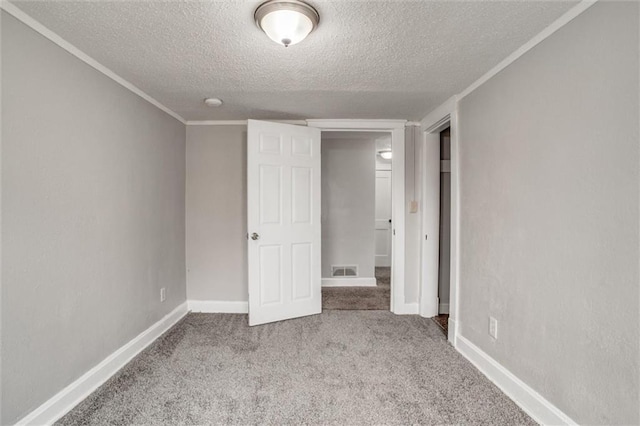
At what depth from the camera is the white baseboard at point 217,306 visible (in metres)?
3.27

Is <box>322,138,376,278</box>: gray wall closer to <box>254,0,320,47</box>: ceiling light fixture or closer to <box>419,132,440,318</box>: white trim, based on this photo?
<box>419,132,440,318</box>: white trim

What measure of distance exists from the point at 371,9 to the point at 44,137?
69.2 inches

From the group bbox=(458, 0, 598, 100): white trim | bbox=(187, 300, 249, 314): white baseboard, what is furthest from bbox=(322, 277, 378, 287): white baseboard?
bbox=(458, 0, 598, 100): white trim

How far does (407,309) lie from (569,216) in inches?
82.6

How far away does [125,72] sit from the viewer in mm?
2064

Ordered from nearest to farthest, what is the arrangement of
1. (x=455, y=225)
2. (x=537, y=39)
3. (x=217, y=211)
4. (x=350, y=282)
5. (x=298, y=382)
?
1. (x=537, y=39)
2. (x=298, y=382)
3. (x=455, y=225)
4. (x=217, y=211)
5. (x=350, y=282)

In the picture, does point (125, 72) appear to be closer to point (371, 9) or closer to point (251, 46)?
point (251, 46)

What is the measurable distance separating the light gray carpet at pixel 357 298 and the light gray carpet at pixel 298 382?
693 mm

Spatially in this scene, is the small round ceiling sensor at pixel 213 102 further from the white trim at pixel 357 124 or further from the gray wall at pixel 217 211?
the white trim at pixel 357 124

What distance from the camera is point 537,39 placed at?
1.61 metres

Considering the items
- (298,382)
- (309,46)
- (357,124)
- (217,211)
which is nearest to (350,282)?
(217,211)

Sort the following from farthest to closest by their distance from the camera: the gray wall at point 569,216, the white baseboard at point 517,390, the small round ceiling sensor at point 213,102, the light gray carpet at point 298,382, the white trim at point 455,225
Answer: the small round ceiling sensor at point 213,102, the white trim at point 455,225, the light gray carpet at point 298,382, the white baseboard at point 517,390, the gray wall at point 569,216

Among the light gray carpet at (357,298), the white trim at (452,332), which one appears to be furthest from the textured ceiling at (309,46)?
the light gray carpet at (357,298)

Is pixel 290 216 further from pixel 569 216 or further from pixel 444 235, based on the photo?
pixel 569 216
